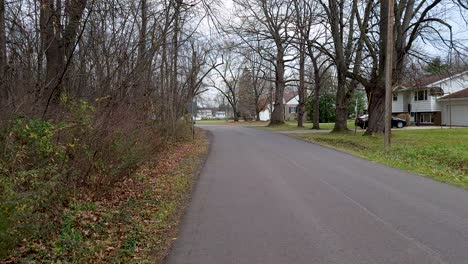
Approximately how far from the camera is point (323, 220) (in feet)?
23.9

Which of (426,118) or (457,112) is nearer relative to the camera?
(457,112)

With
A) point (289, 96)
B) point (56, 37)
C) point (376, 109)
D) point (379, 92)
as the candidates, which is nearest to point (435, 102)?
point (376, 109)

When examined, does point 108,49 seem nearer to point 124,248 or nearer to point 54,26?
point 54,26

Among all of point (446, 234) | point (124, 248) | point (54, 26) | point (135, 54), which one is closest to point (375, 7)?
point (135, 54)

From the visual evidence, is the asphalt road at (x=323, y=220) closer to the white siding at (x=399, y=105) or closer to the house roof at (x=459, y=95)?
the house roof at (x=459, y=95)

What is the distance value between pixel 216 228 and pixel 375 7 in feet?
88.6

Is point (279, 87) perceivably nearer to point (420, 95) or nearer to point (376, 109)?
point (420, 95)

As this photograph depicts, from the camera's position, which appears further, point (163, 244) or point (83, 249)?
point (163, 244)

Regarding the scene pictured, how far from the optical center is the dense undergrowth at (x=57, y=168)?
16.7ft

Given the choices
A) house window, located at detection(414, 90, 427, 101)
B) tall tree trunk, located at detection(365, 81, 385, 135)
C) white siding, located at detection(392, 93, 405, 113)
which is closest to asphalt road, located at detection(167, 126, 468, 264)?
tall tree trunk, located at detection(365, 81, 385, 135)

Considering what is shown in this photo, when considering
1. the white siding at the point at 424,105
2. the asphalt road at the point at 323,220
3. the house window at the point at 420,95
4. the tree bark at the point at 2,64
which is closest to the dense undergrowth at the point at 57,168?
the tree bark at the point at 2,64

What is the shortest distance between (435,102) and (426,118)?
9.41 feet

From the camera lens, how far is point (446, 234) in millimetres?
6422

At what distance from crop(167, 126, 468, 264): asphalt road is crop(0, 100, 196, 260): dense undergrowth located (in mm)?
1769
